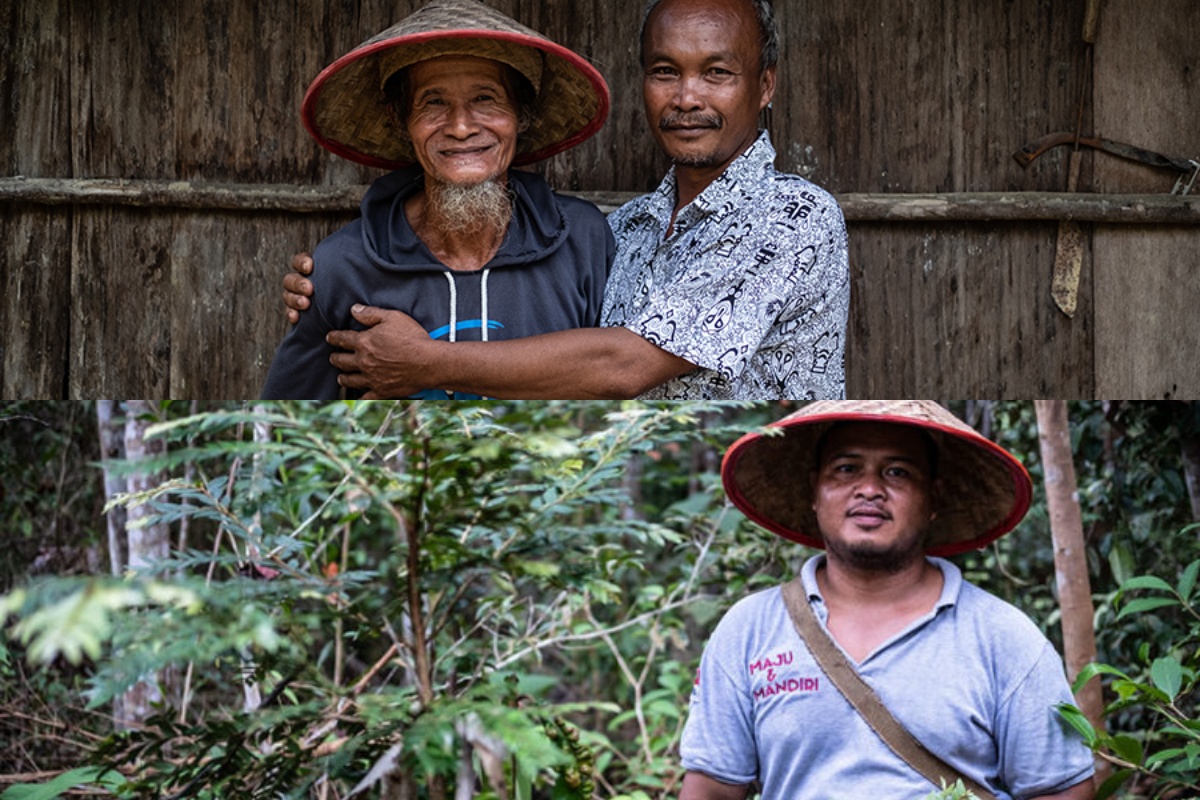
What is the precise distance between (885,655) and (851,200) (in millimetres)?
1781

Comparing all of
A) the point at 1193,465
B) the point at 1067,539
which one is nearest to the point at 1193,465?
the point at 1193,465

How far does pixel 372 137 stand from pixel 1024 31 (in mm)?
2056

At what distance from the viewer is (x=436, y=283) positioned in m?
2.93

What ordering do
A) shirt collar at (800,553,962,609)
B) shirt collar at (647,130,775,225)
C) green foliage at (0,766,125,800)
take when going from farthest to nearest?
shirt collar at (647,130,775,225), shirt collar at (800,553,962,609), green foliage at (0,766,125,800)

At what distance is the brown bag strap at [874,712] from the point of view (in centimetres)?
235

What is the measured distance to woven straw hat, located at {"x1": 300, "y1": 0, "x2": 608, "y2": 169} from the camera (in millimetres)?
2803

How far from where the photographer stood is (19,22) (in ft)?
12.7

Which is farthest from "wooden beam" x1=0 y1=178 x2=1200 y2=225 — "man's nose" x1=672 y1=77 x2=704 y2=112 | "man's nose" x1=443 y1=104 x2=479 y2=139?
"man's nose" x1=443 y1=104 x2=479 y2=139

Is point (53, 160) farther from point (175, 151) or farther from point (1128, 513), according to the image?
point (1128, 513)

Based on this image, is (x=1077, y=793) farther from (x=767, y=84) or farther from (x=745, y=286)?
(x=767, y=84)

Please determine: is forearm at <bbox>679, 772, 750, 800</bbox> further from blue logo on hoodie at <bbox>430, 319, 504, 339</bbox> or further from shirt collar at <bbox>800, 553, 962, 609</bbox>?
blue logo on hoodie at <bbox>430, 319, 504, 339</bbox>

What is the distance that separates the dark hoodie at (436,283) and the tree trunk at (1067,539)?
1335 millimetres

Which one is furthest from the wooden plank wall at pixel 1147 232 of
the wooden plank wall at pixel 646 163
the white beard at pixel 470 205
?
the white beard at pixel 470 205

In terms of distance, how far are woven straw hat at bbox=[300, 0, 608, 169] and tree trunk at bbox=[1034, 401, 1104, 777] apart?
1.51 m
